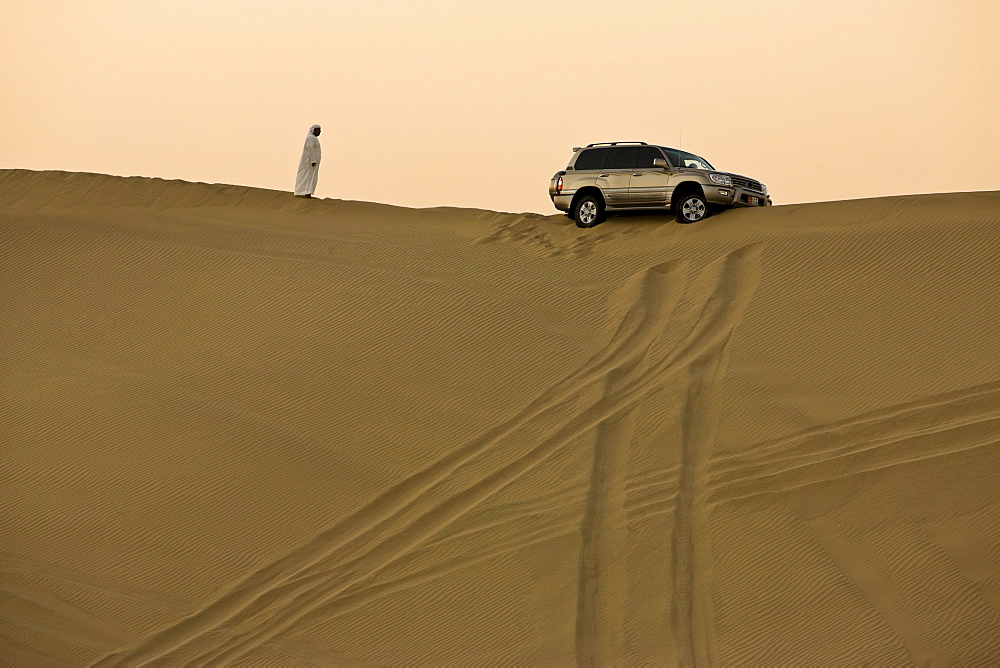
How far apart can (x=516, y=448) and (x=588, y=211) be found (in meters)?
8.53

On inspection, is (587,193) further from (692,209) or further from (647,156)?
(692,209)

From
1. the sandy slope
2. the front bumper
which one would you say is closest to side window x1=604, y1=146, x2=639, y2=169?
the front bumper

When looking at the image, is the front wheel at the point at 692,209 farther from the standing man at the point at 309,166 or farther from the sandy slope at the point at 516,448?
the standing man at the point at 309,166

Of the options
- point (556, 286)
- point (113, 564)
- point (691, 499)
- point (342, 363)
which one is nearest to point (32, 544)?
point (113, 564)

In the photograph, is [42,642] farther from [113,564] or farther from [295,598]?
[295,598]

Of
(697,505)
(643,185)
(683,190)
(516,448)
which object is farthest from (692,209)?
(697,505)

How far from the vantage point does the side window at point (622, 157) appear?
18.7 m

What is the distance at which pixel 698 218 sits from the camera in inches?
715

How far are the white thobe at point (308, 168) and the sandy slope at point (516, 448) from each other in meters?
4.28

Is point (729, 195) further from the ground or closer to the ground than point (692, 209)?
further from the ground

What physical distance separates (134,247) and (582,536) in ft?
37.1

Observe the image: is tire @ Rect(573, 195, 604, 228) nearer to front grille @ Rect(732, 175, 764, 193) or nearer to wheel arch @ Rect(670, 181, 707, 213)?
wheel arch @ Rect(670, 181, 707, 213)

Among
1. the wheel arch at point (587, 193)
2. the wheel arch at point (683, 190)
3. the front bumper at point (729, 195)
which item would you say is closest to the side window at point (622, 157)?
the wheel arch at point (587, 193)

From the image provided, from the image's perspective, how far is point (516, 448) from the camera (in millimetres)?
11812
